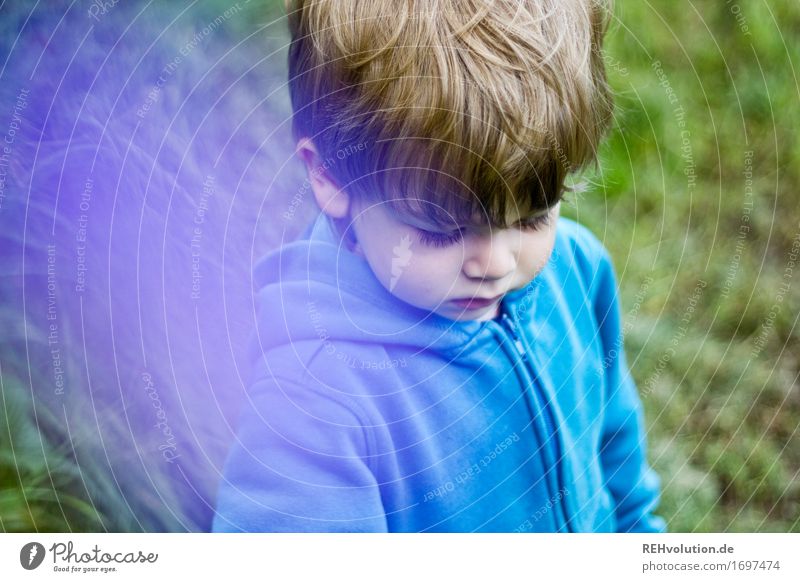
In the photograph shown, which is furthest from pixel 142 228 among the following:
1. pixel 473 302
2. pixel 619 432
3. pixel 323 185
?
pixel 619 432

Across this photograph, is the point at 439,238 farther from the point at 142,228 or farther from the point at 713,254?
the point at 713,254

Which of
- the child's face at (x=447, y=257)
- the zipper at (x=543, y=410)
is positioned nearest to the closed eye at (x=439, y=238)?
the child's face at (x=447, y=257)

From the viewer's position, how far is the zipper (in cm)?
76

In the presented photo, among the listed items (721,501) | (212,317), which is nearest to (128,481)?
(212,317)

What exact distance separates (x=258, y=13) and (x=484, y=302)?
0.33 metres

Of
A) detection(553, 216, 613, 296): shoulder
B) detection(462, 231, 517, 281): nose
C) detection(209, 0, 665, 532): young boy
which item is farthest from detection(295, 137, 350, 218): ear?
detection(553, 216, 613, 296): shoulder

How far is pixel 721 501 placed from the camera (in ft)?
3.08

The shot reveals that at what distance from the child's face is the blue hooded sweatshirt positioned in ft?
0.08

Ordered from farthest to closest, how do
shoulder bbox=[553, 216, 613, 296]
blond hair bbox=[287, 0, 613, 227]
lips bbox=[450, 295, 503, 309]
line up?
shoulder bbox=[553, 216, 613, 296], lips bbox=[450, 295, 503, 309], blond hair bbox=[287, 0, 613, 227]

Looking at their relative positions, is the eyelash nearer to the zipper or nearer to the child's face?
the child's face

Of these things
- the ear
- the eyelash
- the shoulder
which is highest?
the ear

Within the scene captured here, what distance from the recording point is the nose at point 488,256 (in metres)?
0.66

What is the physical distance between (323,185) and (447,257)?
0.11 meters

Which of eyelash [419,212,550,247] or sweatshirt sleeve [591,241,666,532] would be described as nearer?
eyelash [419,212,550,247]
